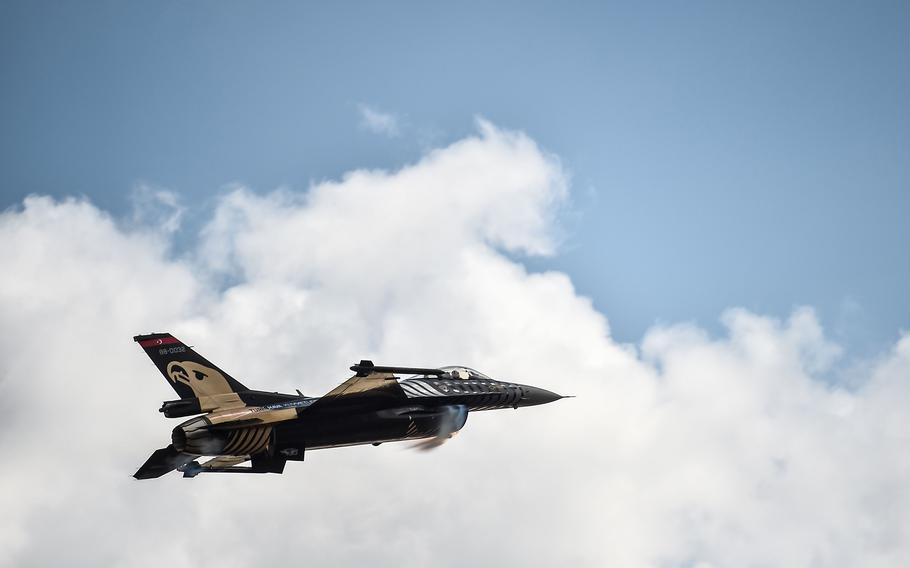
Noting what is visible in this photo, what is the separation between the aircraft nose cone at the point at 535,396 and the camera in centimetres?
4819

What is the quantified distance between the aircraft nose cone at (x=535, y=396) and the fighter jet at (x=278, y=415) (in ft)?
14.8

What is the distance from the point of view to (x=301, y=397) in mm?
42281

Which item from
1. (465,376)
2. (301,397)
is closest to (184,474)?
(301,397)

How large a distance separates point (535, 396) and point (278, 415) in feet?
48.3

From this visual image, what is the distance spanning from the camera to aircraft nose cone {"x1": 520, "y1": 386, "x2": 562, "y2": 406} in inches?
1897

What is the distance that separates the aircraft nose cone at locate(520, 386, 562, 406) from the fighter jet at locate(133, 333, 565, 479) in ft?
14.8

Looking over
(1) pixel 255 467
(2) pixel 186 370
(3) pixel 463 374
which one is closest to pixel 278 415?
(1) pixel 255 467

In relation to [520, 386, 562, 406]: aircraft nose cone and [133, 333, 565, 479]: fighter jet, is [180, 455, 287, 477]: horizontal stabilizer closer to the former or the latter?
[133, 333, 565, 479]: fighter jet

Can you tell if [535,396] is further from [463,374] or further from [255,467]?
[255,467]

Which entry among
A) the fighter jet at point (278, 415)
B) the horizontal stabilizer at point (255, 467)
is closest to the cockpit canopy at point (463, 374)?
the fighter jet at point (278, 415)

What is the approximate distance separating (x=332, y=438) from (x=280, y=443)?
7.43 feet

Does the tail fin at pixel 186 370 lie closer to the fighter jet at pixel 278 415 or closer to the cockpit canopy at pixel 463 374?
the fighter jet at pixel 278 415

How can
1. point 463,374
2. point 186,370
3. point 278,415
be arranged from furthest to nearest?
point 463,374, point 186,370, point 278,415

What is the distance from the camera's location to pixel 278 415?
130 ft
